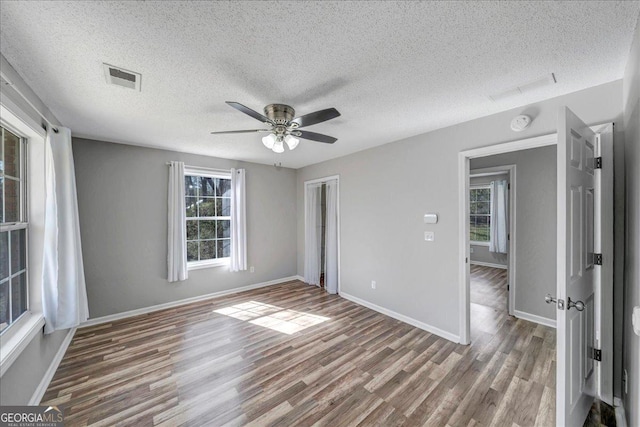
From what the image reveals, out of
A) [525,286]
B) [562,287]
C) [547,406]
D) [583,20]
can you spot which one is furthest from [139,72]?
[525,286]

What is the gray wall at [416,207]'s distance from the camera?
2207 millimetres

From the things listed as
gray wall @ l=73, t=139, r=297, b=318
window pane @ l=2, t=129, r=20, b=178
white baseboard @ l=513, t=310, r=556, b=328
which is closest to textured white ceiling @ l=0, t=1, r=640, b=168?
window pane @ l=2, t=129, r=20, b=178

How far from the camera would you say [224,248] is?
14.8 feet

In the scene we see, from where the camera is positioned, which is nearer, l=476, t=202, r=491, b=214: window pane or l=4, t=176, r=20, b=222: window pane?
l=4, t=176, r=20, b=222: window pane

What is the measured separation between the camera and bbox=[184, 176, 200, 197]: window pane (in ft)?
13.5

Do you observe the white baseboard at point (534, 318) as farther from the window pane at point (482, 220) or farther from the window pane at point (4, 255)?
the window pane at point (4, 255)

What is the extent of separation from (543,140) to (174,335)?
14.2 ft

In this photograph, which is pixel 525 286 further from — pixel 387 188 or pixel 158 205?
pixel 158 205

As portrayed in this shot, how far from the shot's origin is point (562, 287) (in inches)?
→ 54.7

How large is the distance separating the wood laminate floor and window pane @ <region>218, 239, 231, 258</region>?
4.36 feet

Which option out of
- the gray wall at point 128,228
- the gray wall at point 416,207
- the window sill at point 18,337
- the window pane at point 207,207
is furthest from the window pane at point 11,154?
the gray wall at point 416,207

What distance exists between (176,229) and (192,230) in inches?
15.8

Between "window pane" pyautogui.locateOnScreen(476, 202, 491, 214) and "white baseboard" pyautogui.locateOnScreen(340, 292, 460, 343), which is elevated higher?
"window pane" pyautogui.locateOnScreen(476, 202, 491, 214)

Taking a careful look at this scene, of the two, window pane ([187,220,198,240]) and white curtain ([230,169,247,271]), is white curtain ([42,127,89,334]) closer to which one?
window pane ([187,220,198,240])
